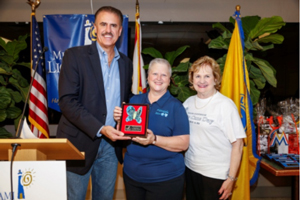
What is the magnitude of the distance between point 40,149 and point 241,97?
2056 millimetres

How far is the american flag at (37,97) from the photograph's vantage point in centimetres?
306

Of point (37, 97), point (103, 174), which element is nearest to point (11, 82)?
point (37, 97)

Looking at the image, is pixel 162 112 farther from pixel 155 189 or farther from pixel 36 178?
pixel 36 178

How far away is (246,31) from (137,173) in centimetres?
217

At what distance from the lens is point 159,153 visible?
1.84 m

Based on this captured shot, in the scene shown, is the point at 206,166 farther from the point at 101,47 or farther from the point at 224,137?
the point at 101,47

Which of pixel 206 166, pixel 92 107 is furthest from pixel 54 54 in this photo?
pixel 206 166

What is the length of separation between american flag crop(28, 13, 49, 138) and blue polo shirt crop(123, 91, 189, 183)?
166 centimetres

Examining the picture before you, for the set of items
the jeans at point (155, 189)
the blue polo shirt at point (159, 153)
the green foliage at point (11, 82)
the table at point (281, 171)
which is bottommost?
the table at point (281, 171)

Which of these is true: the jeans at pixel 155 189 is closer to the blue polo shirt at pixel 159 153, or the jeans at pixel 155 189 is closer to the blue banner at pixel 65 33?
the blue polo shirt at pixel 159 153

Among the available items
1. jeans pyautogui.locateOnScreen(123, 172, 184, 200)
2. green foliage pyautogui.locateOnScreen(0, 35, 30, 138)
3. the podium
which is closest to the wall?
green foliage pyautogui.locateOnScreen(0, 35, 30, 138)

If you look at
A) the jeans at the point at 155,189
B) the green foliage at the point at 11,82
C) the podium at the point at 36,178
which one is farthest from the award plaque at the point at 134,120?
the green foliage at the point at 11,82

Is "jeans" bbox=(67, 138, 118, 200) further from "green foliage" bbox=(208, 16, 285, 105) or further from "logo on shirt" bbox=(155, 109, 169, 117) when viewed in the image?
"green foliage" bbox=(208, 16, 285, 105)

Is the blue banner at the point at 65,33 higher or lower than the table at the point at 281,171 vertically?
higher
